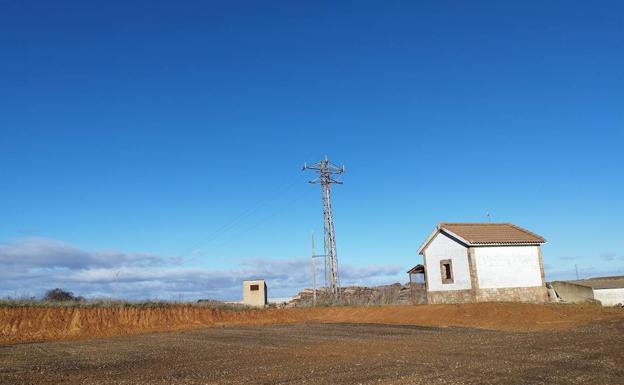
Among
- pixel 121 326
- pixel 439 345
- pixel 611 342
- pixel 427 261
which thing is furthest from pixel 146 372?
pixel 427 261

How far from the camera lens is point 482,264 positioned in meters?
35.8

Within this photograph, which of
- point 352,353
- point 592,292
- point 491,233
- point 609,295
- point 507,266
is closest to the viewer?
point 352,353

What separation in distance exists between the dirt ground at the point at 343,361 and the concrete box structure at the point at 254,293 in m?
28.0

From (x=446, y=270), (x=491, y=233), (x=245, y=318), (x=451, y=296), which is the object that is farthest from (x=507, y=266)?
(x=245, y=318)

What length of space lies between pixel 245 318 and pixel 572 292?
1005 inches

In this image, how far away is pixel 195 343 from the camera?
22.0 meters

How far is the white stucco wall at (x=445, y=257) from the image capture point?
36.1m

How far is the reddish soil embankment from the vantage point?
28.0 m

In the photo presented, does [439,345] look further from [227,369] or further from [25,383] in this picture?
[25,383]

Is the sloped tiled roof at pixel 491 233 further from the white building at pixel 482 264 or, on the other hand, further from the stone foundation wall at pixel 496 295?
the stone foundation wall at pixel 496 295

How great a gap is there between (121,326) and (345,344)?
59.8 feet

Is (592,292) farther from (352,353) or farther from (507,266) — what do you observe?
(352,353)

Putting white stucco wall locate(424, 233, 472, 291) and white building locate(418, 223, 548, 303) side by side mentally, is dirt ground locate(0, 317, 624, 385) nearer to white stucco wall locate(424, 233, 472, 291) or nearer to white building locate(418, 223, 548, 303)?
white building locate(418, 223, 548, 303)

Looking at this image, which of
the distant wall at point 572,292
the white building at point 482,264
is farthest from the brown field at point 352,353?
the distant wall at point 572,292
